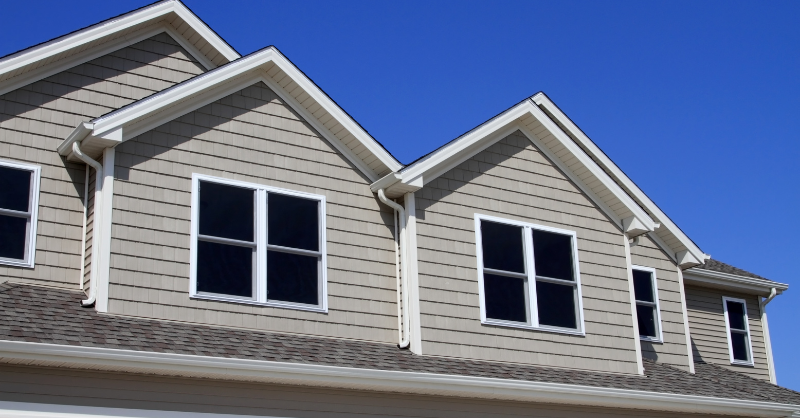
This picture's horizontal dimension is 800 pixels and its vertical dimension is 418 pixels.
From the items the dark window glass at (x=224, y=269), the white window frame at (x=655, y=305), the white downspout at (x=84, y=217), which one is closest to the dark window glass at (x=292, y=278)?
the dark window glass at (x=224, y=269)

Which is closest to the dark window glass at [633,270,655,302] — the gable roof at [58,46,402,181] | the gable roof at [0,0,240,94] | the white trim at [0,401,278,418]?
the gable roof at [58,46,402,181]

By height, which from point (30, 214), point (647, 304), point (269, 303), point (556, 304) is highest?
point (30, 214)

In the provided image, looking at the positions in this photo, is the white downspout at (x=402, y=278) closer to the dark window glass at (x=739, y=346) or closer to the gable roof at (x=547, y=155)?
A: the gable roof at (x=547, y=155)

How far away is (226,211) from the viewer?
478 inches

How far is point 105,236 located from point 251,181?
7.05ft

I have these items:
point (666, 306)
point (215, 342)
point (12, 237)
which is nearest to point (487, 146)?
point (666, 306)

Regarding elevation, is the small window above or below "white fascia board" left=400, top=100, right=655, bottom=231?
below

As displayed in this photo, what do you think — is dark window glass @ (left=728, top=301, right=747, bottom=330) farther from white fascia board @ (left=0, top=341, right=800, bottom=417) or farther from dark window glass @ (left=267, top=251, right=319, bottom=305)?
dark window glass @ (left=267, top=251, right=319, bottom=305)

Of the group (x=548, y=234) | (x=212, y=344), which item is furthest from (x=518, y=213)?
(x=212, y=344)

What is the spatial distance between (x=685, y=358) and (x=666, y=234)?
2.30 meters

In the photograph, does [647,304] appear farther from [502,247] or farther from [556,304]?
[502,247]

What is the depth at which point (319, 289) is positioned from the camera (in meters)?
12.5

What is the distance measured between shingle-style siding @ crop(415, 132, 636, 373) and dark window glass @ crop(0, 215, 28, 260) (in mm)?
5144

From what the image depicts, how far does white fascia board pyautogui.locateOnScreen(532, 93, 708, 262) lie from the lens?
1700 centimetres
